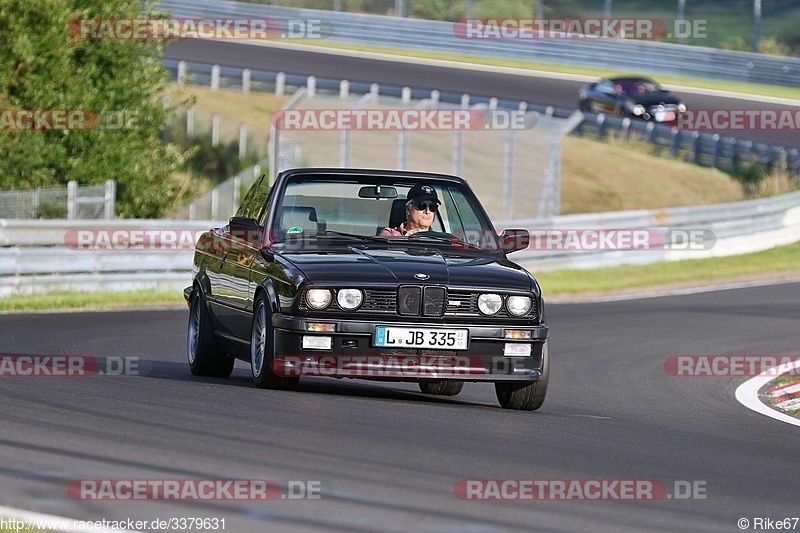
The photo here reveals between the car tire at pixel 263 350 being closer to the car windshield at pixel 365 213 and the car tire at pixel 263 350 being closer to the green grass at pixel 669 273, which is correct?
the car windshield at pixel 365 213

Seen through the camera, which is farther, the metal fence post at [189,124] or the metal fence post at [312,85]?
the metal fence post at [312,85]

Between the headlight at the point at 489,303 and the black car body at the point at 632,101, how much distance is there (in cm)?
3492

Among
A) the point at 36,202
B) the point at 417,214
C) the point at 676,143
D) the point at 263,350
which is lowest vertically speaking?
the point at 676,143

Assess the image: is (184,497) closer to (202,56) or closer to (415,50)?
(202,56)

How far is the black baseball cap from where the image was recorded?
406 inches

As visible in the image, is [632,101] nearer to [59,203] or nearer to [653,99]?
[653,99]

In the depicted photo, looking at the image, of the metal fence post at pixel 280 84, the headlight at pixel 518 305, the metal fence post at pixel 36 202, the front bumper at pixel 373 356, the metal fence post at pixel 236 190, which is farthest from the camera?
the metal fence post at pixel 280 84

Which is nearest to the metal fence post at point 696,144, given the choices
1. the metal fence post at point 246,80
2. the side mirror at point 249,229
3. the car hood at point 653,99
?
the car hood at point 653,99

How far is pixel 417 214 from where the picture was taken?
33.8 ft

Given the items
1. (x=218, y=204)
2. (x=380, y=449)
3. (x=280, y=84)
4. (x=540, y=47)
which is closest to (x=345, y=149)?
(x=218, y=204)

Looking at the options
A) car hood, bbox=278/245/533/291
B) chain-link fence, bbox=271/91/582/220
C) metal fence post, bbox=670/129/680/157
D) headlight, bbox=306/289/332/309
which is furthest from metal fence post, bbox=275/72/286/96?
headlight, bbox=306/289/332/309

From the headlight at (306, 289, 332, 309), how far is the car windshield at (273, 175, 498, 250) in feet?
3.49

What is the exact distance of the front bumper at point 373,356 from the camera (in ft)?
29.5

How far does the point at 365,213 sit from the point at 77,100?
14563 millimetres
